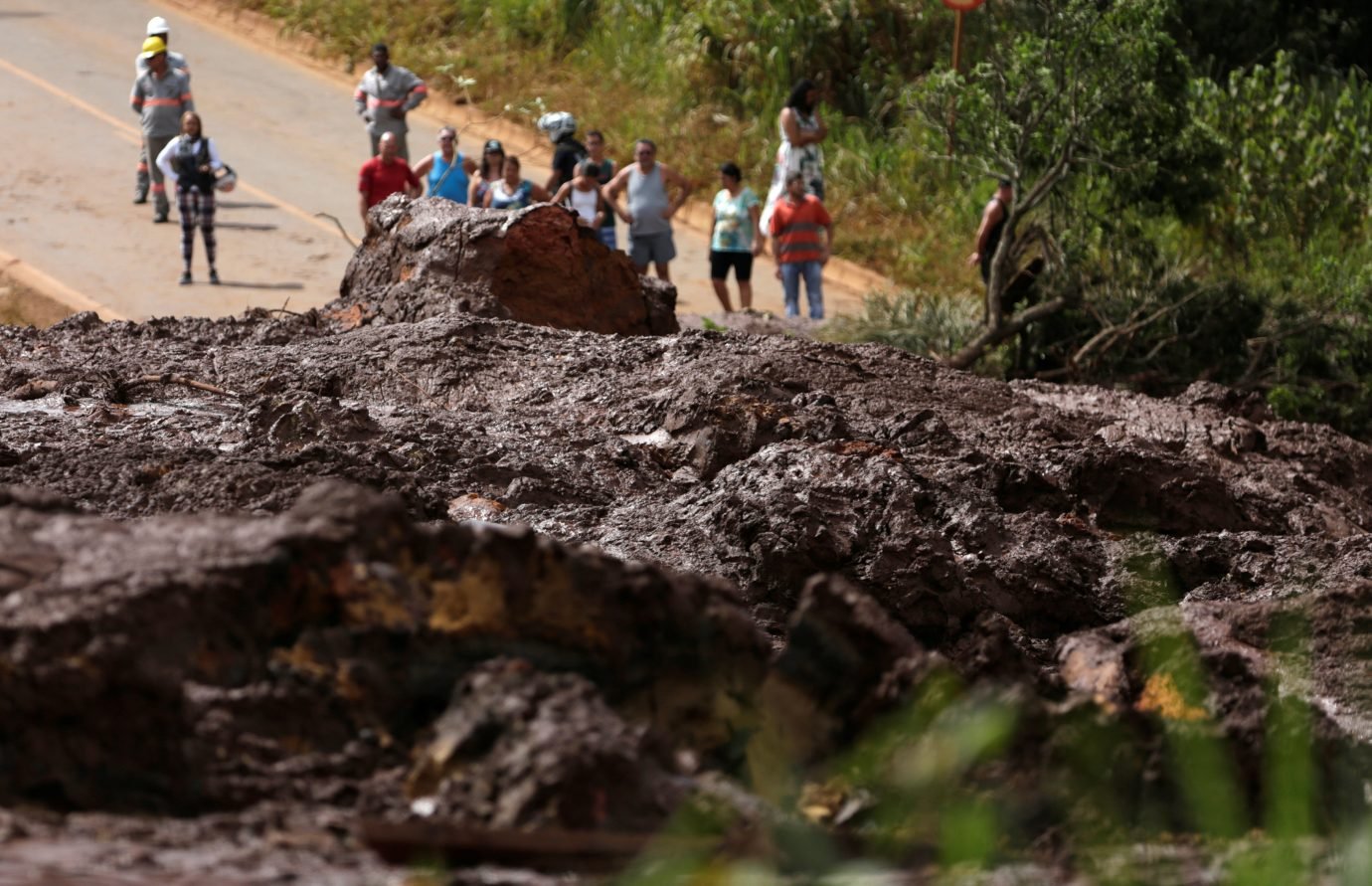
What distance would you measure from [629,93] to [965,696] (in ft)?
55.3

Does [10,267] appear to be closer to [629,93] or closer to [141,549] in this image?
[629,93]

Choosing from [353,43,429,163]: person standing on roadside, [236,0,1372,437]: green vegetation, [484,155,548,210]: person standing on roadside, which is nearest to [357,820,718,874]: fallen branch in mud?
[236,0,1372,437]: green vegetation

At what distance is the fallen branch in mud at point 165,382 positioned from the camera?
6.32 metres

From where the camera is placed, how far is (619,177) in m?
13.9

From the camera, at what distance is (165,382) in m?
6.51

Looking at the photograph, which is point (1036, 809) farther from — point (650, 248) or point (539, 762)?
point (650, 248)

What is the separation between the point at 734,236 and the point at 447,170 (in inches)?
85.8

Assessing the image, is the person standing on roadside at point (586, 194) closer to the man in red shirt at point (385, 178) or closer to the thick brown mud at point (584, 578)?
the man in red shirt at point (385, 178)

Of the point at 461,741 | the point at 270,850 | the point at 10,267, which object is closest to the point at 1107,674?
the point at 461,741

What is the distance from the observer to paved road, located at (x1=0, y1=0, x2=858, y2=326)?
14.5m

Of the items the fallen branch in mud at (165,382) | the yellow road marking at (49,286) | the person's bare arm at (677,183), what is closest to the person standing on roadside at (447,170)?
the person's bare arm at (677,183)

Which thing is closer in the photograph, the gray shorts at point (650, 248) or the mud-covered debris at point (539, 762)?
the mud-covered debris at point (539, 762)

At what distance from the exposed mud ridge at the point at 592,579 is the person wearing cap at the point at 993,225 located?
4.17m

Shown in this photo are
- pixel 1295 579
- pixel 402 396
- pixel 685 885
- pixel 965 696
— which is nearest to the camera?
pixel 685 885
